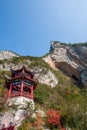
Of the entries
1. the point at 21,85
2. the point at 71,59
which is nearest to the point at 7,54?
the point at 71,59

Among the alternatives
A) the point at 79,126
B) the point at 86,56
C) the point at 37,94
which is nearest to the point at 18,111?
the point at 79,126

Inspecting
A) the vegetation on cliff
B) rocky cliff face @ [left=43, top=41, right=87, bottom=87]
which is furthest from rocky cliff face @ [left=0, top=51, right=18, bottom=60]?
rocky cliff face @ [left=43, top=41, right=87, bottom=87]

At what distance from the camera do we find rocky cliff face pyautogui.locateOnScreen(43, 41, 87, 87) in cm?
5262

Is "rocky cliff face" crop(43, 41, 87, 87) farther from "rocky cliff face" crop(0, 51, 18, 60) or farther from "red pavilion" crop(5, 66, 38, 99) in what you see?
"red pavilion" crop(5, 66, 38, 99)

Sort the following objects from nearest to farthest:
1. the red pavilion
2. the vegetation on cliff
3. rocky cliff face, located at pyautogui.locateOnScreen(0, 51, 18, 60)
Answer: the vegetation on cliff
the red pavilion
rocky cliff face, located at pyautogui.locateOnScreen(0, 51, 18, 60)

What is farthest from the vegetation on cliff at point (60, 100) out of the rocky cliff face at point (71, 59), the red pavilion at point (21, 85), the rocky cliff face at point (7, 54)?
the rocky cliff face at point (7, 54)

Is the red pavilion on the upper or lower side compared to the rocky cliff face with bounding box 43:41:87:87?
lower

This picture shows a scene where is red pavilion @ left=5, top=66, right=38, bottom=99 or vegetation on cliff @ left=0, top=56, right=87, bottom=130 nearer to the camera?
vegetation on cliff @ left=0, top=56, right=87, bottom=130

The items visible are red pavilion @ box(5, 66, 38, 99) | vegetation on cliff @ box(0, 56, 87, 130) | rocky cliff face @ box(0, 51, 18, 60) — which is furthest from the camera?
rocky cliff face @ box(0, 51, 18, 60)

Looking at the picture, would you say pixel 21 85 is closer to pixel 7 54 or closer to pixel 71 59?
pixel 7 54

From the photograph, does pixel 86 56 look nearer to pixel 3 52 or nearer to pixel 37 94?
pixel 3 52

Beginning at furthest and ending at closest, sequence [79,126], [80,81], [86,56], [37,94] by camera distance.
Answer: [86,56] < [80,81] < [37,94] < [79,126]

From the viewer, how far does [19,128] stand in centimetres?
2366

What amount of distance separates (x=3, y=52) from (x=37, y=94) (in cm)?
2115
